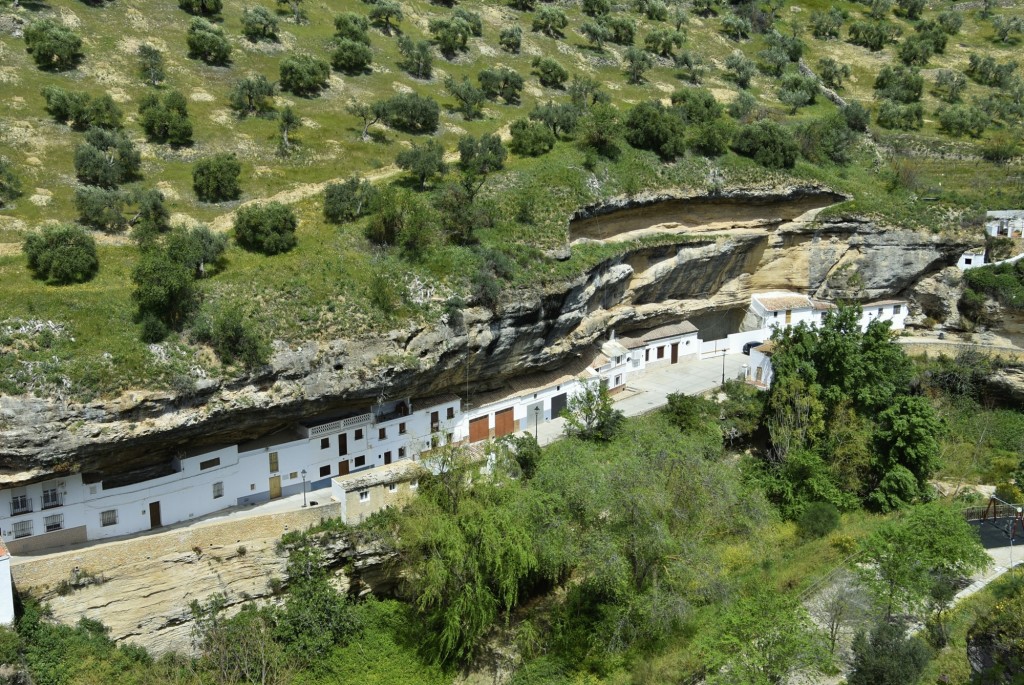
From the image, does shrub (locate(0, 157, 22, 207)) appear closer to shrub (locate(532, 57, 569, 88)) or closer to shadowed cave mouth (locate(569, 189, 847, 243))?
shadowed cave mouth (locate(569, 189, 847, 243))

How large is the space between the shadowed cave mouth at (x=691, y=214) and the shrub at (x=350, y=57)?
87.4ft

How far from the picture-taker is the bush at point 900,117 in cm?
6781

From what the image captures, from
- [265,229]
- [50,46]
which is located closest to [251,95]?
[50,46]

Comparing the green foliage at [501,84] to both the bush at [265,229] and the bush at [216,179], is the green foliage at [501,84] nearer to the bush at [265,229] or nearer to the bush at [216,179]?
the bush at [216,179]

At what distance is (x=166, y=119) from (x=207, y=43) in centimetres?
1223

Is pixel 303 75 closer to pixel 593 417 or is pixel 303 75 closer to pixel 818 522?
pixel 593 417

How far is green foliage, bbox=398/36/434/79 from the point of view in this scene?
2453 inches

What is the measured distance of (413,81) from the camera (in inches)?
2435

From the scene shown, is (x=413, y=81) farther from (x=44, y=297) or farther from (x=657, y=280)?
(x=44, y=297)

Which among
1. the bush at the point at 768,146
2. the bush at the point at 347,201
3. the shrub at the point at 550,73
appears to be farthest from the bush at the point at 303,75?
the bush at the point at 768,146

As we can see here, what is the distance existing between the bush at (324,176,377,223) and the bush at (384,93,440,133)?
49.3 feet

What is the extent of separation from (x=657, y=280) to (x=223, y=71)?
112 feet

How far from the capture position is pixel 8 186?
3781cm

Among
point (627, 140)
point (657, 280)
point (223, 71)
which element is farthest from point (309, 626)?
point (223, 71)
